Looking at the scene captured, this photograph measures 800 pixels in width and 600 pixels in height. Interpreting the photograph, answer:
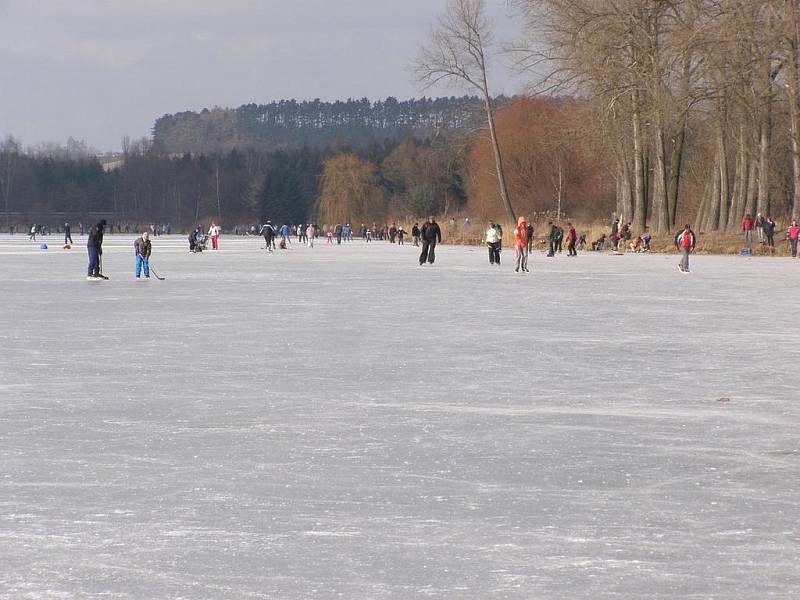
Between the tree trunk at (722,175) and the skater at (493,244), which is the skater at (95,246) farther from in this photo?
the tree trunk at (722,175)

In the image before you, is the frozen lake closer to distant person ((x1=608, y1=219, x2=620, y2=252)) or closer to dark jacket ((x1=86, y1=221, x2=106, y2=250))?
dark jacket ((x1=86, y1=221, x2=106, y2=250))

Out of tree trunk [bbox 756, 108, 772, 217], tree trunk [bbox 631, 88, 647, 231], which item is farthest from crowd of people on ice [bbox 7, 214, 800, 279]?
tree trunk [bbox 756, 108, 772, 217]

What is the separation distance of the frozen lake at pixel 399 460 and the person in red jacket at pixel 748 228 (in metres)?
28.6

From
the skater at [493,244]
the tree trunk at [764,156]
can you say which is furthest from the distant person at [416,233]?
the skater at [493,244]

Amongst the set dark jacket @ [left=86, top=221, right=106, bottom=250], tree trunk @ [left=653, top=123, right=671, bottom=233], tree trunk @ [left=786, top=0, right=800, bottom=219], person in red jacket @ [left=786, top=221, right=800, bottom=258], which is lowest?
dark jacket @ [left=86, top=221, right=106, bottom=250]

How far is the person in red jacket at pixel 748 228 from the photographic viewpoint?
4300 centimetres

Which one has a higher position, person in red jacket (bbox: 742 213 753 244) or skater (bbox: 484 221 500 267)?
person in red jacket (bbox: 742 213 753 244)

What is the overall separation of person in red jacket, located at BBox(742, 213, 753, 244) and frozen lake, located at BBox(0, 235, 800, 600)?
93.9 feet

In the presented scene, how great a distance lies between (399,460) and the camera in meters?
6.80

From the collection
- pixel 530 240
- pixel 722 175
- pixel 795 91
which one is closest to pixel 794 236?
pixel 795 91

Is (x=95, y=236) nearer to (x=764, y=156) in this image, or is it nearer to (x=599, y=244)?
(x=764, y=156)

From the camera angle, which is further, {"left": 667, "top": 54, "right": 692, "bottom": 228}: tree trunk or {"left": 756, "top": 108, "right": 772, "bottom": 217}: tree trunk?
{"left": 756, "top": 108, "right": 772, "bottom": 217}: tree trunk

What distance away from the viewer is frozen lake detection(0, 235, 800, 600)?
463 cm

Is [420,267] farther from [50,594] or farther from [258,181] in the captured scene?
[258,181]
